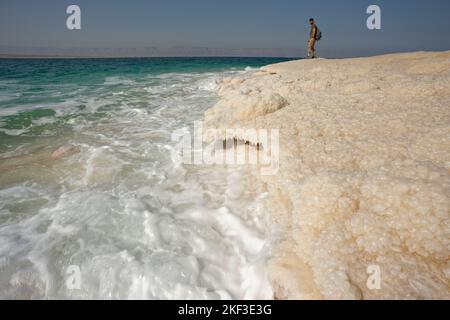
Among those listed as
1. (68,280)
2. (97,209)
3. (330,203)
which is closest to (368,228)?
(330,203)

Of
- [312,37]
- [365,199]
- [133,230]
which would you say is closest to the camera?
[365,199]

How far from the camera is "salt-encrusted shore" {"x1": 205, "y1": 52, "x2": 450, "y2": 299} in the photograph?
1688mm

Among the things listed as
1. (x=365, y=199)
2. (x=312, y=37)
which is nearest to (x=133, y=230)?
(x=365, y=199)

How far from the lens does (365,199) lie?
212 cm

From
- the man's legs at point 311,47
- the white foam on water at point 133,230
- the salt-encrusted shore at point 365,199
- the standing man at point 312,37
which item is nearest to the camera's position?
the salt-encrusted shore at point 365,199

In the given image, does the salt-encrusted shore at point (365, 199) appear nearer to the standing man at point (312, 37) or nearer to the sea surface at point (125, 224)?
the sea surface at point (125, 224)

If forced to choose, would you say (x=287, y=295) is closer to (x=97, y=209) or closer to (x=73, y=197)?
(x=97, y=209)

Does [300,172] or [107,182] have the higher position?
[300,172]

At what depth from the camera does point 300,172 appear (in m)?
2.68

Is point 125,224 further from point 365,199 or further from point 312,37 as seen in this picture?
point 312,37

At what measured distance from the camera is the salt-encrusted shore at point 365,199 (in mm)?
1688

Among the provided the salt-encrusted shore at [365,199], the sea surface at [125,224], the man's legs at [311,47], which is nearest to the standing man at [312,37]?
the man's legs at [311,47]
